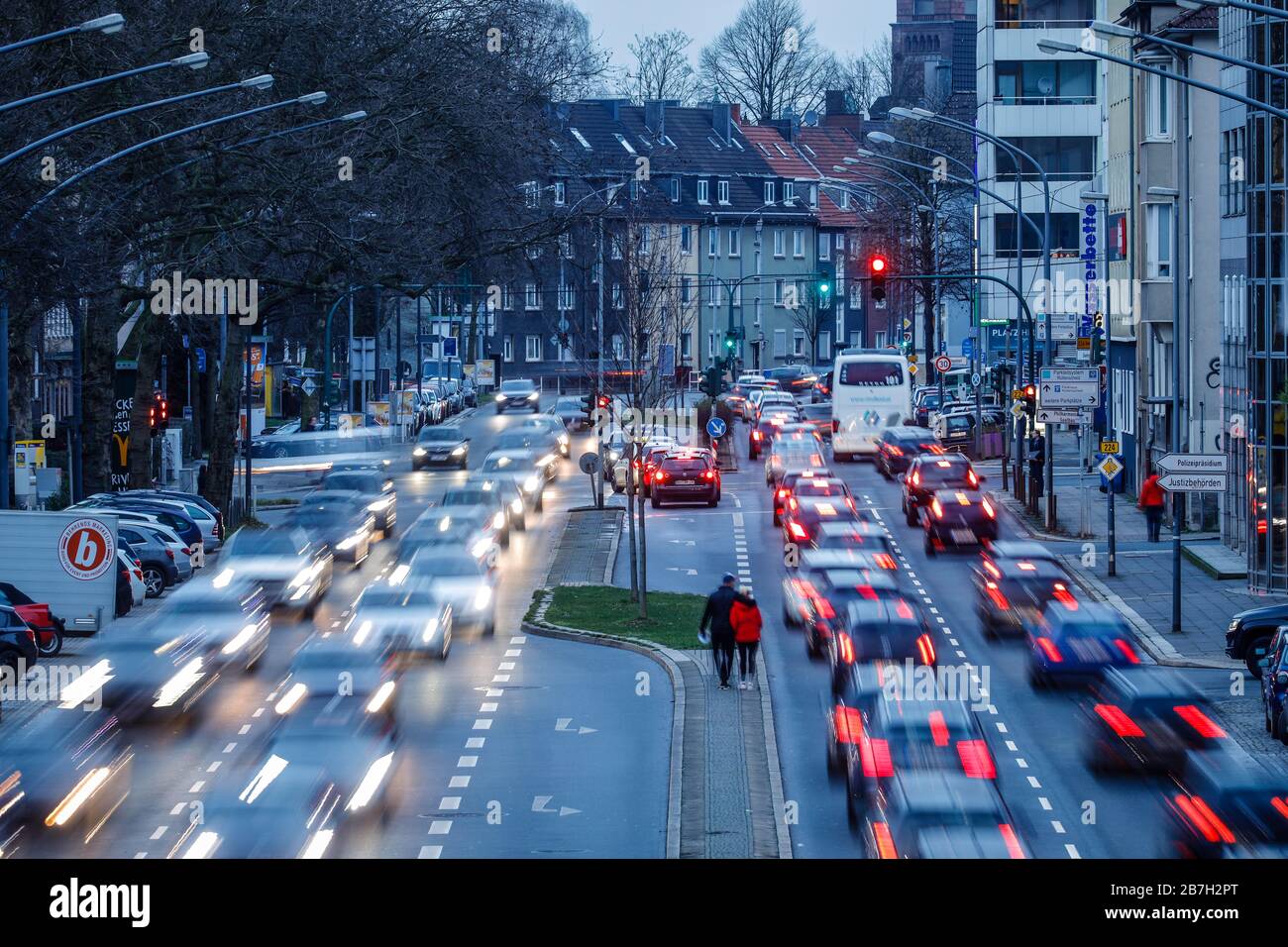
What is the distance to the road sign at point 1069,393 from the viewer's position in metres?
40.3

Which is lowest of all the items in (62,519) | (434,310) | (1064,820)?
(1064,820)

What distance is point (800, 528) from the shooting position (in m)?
39.8

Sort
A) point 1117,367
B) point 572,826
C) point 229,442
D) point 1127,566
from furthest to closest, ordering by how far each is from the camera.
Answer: point 1117,367 < point 229,442 < point 1127,566 < point 572,826

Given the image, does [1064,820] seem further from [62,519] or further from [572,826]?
[62,519]

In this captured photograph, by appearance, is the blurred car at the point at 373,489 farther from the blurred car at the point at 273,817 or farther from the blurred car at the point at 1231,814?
the blurred car at the point at 1231,814

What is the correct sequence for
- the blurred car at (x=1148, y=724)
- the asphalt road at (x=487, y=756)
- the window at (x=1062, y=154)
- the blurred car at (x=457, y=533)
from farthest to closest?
1. the window at (x=1062, y=154)
2. the blurred car at (x=457, y=533)
3. the blurred car at (x=1148, y=724)
4. the asphalt road at (x=487, y=756)

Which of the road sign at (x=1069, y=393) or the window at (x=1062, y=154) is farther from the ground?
the window at (x=1062, y=154)

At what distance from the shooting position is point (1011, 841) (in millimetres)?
14203

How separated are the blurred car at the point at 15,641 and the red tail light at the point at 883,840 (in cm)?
1483

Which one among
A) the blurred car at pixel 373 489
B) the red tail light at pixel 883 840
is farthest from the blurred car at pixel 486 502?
the red tail light at pixel 883 840

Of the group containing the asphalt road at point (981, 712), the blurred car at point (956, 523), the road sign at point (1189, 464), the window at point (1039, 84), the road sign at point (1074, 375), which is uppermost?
the window at point (1039, 84)
